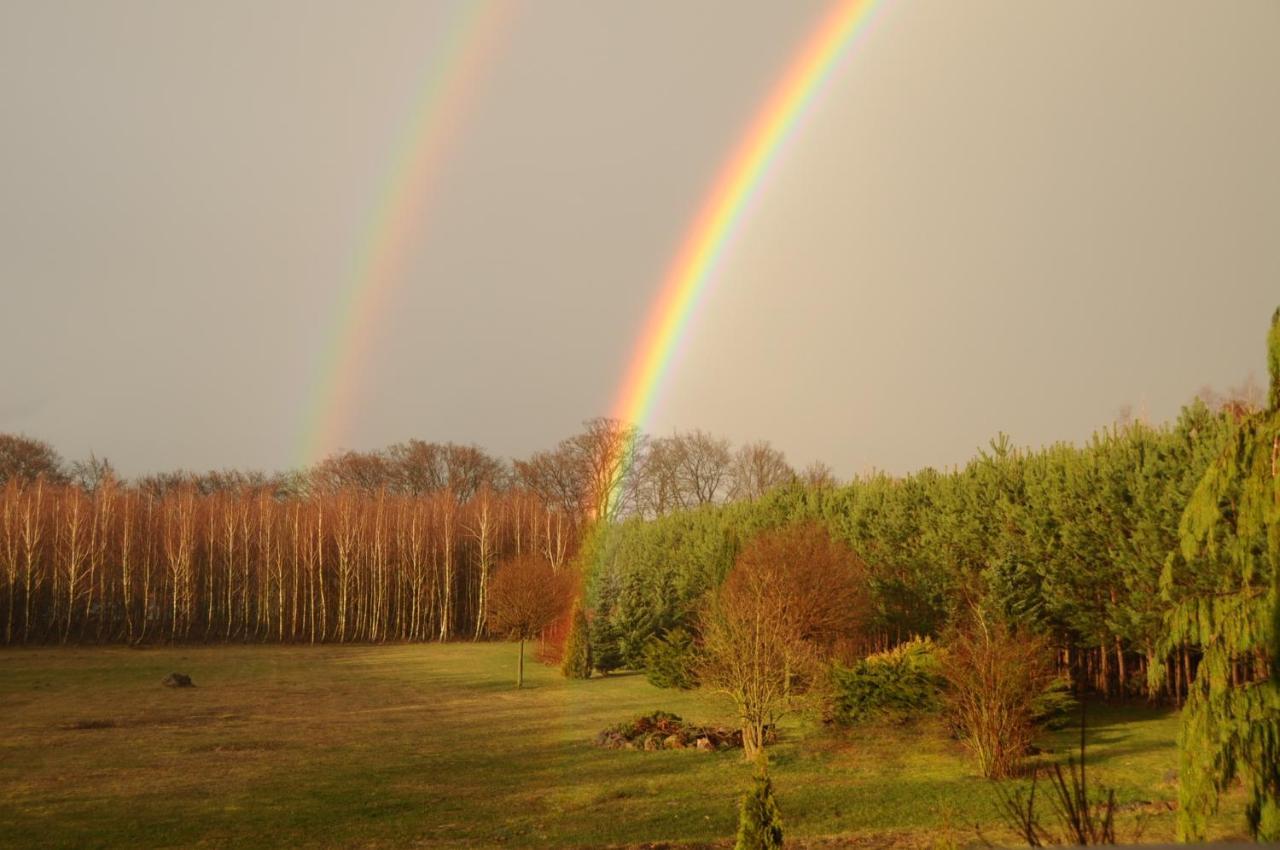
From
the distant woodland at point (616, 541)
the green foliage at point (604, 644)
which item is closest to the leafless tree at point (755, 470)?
the distant woodland at point (616, 541)

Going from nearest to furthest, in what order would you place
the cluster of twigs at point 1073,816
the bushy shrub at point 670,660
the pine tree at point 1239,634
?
the cluster of twigs at point 1073,816, the pine tree at point 1239,634, the bushy shrub at point 670,660

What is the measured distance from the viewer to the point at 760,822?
6480 millimetres

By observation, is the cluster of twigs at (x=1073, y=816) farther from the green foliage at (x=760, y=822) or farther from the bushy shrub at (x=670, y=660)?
the bushy shrub at (x=670, y=660)

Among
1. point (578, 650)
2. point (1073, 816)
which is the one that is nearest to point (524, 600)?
point (578, 650)

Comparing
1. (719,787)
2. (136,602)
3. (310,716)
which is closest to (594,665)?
(310,716)

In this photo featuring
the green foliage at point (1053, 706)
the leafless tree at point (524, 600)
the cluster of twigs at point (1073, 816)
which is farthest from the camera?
the leafless tree at point (524, 600)

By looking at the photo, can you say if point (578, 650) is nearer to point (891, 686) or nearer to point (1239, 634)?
point (891, 686)

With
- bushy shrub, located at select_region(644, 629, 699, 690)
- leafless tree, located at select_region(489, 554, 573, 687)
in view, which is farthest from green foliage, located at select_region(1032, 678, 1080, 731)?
leafless tree, located at select_region(489, 554, 573, 687)

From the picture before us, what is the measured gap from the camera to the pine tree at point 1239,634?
225 inches

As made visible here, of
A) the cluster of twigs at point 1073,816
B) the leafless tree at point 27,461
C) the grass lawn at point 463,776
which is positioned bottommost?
the grass lawn at point 463,776

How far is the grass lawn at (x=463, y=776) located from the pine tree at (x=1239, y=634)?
5.46ft

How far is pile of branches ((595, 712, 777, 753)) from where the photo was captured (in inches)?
664

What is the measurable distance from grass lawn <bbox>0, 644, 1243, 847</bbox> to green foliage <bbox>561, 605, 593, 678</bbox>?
214 inches

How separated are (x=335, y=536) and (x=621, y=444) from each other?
19097 millimetres
